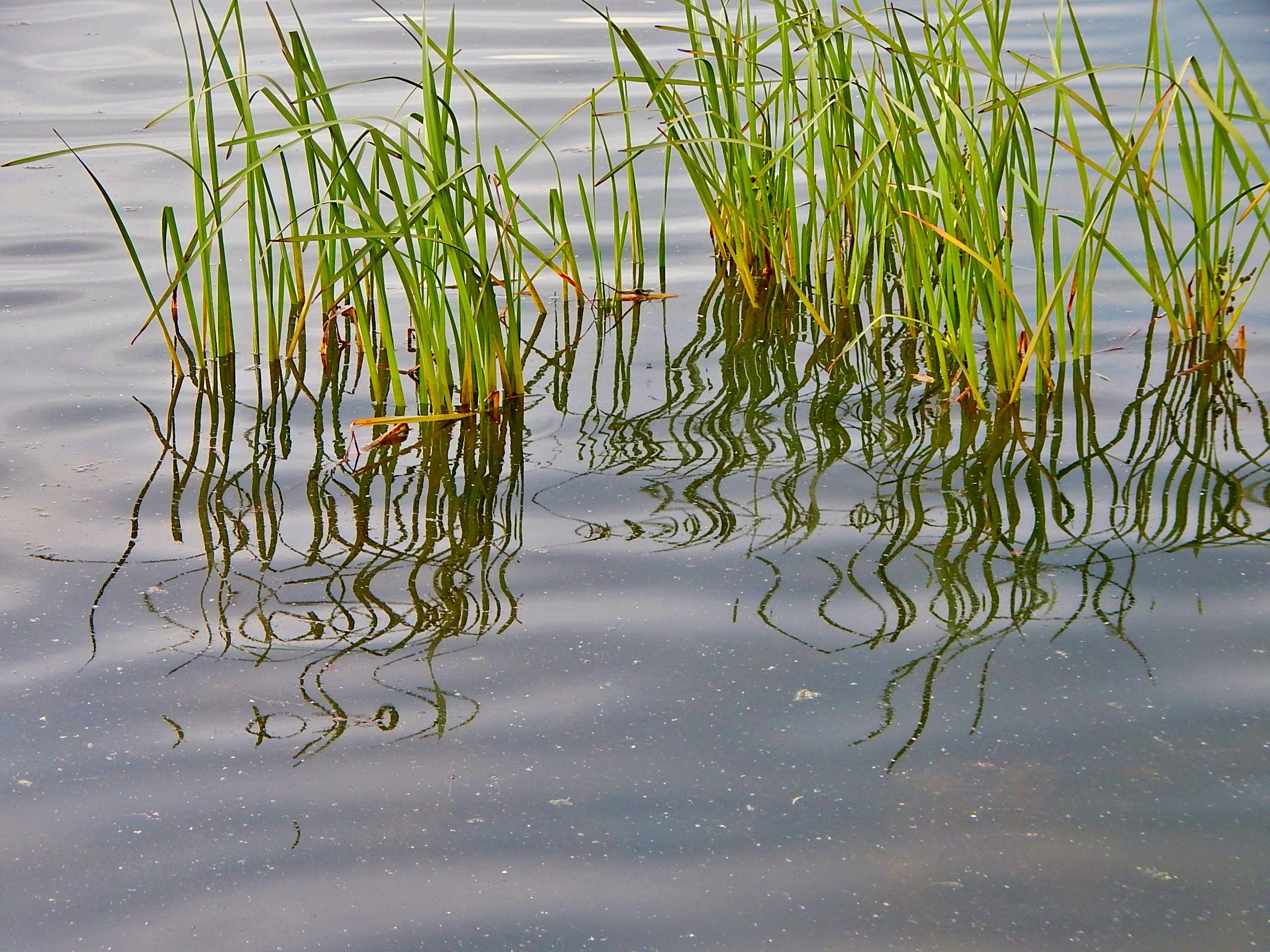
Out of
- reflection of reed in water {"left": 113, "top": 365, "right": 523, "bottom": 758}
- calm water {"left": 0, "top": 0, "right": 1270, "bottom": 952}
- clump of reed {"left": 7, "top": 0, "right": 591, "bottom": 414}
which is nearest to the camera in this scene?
calm water {"left": 0, "top": 0, "right": 1270, "bottom": 952}

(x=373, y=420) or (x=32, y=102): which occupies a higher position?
(x=32, y=102)

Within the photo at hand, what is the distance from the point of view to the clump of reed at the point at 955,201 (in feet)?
5.58

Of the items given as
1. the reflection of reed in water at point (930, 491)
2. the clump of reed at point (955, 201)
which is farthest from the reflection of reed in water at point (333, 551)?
the clump of reed at point (955, 201)

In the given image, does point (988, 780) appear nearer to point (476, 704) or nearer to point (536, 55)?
point (476, 704)

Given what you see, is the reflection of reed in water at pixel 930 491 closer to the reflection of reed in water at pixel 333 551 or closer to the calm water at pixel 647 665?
the calm water at pixel 647 665

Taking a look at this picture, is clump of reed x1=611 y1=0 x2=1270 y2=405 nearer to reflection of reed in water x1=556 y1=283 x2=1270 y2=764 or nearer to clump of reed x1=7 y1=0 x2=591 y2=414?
reflection of reed in water x1=556 y1=283 x2=1270 y2=764

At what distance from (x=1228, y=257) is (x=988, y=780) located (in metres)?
1.21

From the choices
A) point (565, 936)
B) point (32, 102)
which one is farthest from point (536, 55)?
point (565, 936)

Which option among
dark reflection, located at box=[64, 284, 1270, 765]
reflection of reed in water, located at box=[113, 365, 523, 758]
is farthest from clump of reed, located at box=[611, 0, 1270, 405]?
reflection of reed in water, located at box=[113, 365, 523, 758]

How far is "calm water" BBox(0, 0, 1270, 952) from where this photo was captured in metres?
1.01

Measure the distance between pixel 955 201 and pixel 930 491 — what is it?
438 mm

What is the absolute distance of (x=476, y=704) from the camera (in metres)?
1.22

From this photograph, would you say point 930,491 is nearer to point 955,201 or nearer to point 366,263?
point 955,201

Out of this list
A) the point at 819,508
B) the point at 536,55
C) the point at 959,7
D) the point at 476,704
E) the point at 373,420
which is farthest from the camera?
the point at 536,55
